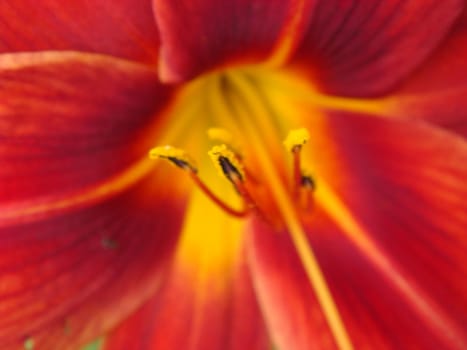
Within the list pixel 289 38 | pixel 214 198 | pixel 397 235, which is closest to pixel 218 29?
pixel 289 38

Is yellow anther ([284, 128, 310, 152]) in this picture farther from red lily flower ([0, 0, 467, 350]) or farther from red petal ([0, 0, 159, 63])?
red petal ([0, 0, 159, 63])

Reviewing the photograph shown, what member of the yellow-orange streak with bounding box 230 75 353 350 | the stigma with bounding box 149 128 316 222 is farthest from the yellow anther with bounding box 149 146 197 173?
the yellow-orange streak with bounding box 230 75 353 350

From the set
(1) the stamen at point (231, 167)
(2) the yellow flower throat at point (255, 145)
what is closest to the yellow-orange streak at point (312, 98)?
(2) the yellow flower throat at point (255, 145)

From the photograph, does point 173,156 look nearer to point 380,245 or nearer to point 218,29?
point 218,29

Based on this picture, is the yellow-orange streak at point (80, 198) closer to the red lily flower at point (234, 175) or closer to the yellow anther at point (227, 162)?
the red lily flower at point (234, 175)

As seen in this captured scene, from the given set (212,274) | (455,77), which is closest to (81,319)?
(212,274)
